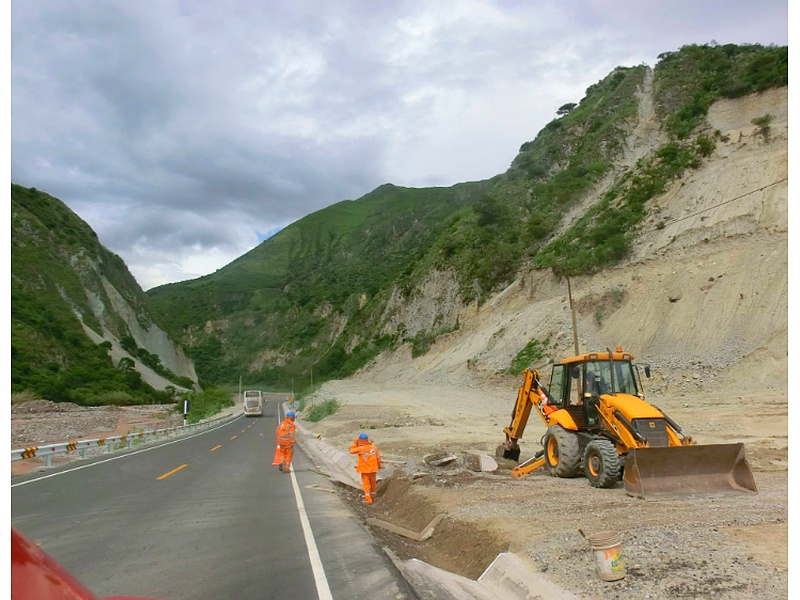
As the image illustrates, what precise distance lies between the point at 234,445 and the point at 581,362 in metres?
19.0

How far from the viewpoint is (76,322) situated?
73.2m

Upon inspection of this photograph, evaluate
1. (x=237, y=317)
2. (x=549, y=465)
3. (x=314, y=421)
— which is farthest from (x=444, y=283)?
(x=237, y=317)

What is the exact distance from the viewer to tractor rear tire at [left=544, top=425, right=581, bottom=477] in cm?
1223

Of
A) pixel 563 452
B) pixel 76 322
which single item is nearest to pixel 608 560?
pixel 563 452

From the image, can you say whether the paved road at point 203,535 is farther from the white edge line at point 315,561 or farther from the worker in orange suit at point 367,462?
the worker in orange suit at point 367,462

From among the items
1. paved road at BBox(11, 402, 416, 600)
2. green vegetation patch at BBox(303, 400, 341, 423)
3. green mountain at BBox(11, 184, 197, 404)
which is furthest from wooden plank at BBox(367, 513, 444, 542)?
green mountain at BBox(11, 184, 197, 404)

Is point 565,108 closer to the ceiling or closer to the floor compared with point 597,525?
closer to the ceiling

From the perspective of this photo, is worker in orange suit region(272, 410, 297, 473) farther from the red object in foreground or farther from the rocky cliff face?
the rocky cliff face

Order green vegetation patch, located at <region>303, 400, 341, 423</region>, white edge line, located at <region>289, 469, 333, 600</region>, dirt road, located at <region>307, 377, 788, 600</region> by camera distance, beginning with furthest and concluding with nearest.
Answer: green vegetation patch, located at <region>303, 400, 341, 423</region>
white edge line, located at <region>289, 469, 333, 600</region>
dirt road, located at <region>307, 377, 788, 600</region>

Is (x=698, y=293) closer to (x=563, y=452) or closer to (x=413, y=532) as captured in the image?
(x=563, y=452)

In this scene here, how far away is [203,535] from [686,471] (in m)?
7.52

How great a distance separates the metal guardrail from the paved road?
4.64 ft

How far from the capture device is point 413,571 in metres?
7.04

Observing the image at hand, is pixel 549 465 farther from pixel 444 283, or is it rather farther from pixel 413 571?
pixel 444 283
